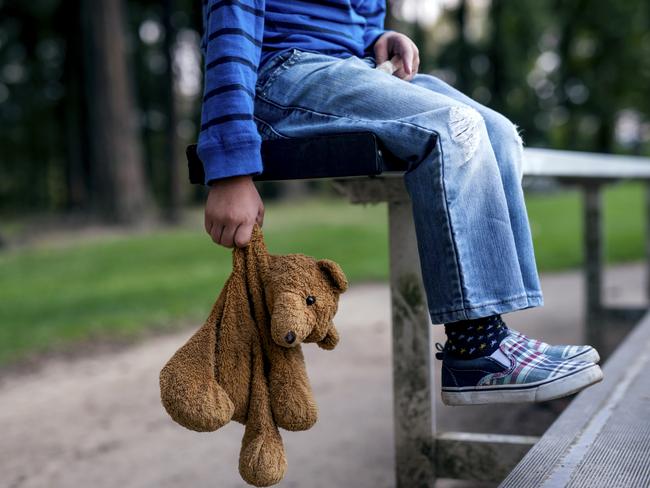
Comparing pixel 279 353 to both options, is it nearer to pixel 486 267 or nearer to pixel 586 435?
pixel 486 267

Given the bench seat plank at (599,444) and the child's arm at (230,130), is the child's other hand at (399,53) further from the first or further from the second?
the bench seat plank at (599,444)

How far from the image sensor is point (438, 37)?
80.1 feet

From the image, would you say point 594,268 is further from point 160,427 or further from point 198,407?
point 198,407

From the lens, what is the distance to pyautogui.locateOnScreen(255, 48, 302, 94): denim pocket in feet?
5.53

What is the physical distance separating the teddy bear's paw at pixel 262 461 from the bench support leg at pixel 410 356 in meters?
0.86

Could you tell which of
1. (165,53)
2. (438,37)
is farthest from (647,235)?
(438,37)

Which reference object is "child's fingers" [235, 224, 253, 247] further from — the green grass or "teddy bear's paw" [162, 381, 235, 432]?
the green grass

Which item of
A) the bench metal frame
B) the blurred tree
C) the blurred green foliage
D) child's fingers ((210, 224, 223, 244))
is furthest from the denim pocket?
the blurred green foliage

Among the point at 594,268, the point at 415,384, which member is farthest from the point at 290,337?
the point at 594,268

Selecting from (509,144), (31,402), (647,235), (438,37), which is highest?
(438,37)

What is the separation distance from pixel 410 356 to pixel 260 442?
90 cm

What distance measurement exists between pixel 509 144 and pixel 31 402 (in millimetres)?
2929

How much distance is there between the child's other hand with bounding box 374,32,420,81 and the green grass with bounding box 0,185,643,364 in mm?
3475

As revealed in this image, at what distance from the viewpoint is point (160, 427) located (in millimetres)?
3256
